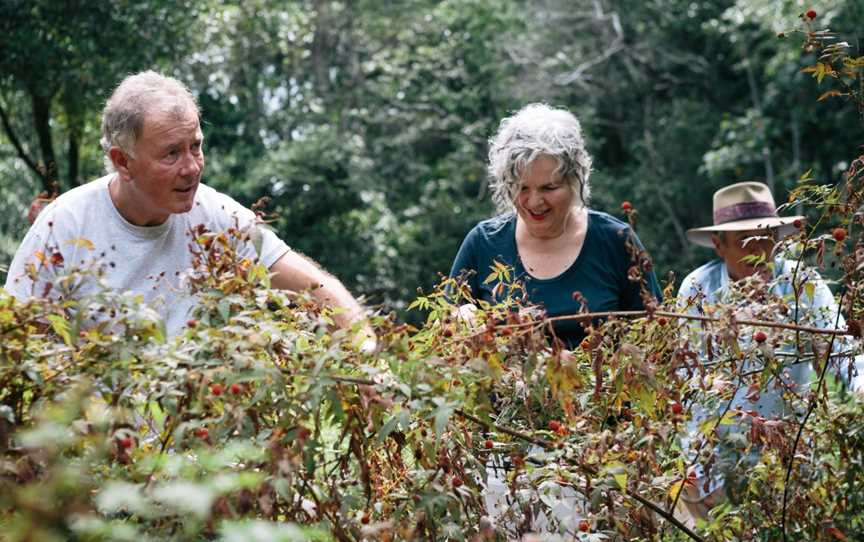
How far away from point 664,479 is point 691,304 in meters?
0.39

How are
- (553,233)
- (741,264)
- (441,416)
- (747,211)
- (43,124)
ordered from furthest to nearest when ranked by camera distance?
1. (43,124)
2. (747,211)
3. (741,264)
4. (553,233)
5. (441,416)

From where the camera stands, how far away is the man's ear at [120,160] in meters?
3.21

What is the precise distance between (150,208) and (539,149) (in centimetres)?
125

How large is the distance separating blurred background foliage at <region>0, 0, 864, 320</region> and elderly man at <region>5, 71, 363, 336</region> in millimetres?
11075

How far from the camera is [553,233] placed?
3.87 meters

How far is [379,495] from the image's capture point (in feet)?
8.35

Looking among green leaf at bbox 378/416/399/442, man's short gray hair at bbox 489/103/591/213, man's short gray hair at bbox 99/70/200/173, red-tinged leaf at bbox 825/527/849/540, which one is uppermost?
man's short gray hair at bbox 99/70/200/173

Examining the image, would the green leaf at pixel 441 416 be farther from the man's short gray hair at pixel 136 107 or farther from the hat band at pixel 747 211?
the hat band at pixel 747 211

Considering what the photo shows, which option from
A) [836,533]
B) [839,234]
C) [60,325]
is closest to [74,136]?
[60,325]

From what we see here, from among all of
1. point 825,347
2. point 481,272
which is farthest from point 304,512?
point 481,272

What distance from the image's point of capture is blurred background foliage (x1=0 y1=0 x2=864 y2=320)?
1552cm

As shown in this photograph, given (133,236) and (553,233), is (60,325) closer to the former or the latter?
(133,236)

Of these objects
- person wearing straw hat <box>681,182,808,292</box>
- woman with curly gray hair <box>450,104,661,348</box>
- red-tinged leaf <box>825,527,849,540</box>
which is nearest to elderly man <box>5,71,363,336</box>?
woman with curly gray hair <box>450,104,661,348</box>

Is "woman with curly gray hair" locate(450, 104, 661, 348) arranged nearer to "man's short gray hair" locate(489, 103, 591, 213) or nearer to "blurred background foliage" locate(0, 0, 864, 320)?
"man's short gray hair" locate(489, 103, 591, 213)
